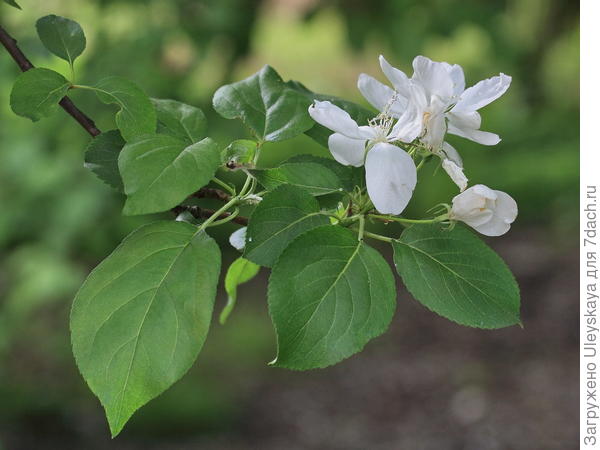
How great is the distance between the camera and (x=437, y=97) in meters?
0.49

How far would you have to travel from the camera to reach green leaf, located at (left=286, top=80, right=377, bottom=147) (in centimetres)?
60

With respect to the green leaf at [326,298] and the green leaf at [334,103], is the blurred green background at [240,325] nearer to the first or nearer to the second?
the green leaf at [334,103]

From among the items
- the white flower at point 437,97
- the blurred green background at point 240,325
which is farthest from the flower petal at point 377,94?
the blurred green background at point 240,325

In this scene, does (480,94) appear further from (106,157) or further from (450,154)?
(106,157)

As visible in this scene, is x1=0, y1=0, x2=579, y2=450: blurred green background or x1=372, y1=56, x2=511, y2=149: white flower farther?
x1=0, y1=0, x2=579, y2=450: blurred green background

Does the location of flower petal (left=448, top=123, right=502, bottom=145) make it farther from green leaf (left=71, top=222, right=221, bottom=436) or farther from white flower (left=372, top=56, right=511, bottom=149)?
green leaf (left=71, top=222, right=221, bottom=436)

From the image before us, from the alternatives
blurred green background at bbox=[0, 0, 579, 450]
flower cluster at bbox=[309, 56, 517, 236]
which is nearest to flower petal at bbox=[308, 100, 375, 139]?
flower cluster at bbox=[309, 56, 517, 236]

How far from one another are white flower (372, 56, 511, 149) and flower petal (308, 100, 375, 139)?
1.3 inches

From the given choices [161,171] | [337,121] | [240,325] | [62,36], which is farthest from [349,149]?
[240,325]

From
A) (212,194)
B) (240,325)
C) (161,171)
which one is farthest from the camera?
(240,325)

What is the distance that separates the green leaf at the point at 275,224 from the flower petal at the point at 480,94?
12 centimetres

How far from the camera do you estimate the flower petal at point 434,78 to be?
50 cm

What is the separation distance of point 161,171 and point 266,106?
0.60ft
